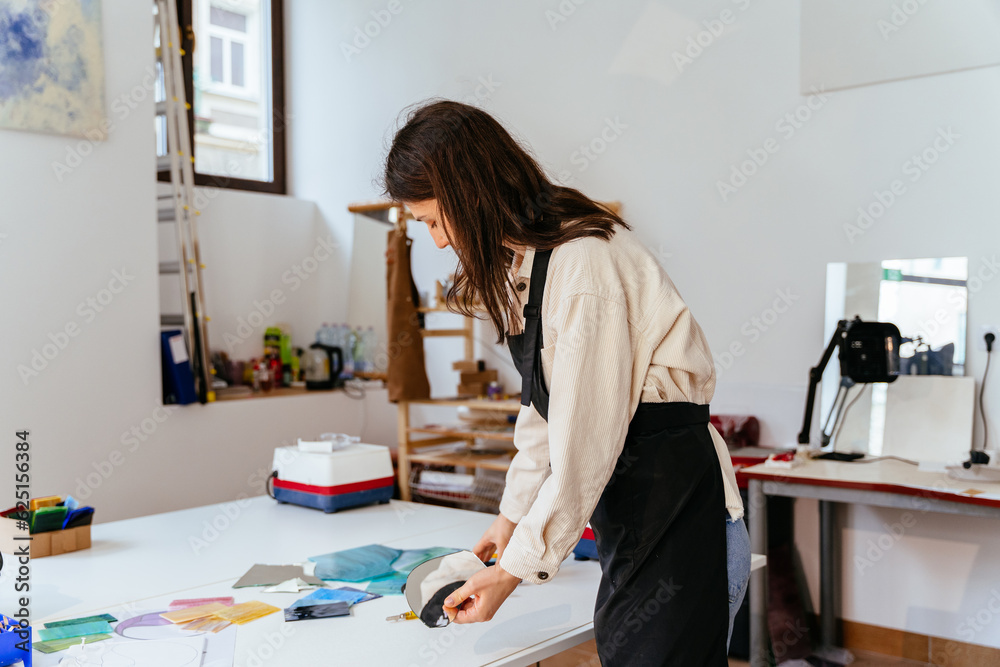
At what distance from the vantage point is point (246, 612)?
1.58 metres

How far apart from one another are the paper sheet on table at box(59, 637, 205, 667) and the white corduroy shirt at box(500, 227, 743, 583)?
0.61 meters

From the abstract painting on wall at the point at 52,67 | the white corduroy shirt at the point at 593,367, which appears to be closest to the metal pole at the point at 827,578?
the white corduroy shirt at the point at 593,367

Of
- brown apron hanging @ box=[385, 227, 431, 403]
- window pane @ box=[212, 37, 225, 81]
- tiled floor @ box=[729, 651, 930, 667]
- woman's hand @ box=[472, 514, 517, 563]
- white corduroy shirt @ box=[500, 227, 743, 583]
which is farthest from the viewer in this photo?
window pane @ box=[212, 37, 225, 81]

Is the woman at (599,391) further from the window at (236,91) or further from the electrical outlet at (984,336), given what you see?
the window at (236,91)

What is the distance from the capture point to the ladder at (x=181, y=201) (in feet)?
12.4

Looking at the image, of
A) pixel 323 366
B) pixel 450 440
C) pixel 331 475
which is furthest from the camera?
pixel 323 366

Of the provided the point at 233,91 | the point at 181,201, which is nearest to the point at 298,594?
the point at 181,201

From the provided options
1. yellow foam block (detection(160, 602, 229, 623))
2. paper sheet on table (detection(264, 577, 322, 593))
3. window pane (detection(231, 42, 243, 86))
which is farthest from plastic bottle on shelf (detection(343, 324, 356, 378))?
yellow foam block (detection(160, 602, 229, 623))

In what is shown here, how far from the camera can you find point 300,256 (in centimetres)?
490

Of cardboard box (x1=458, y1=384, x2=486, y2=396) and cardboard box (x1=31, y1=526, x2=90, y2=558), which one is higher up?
cardboard box (x1=458, y1=384, x2=486, y2=396)

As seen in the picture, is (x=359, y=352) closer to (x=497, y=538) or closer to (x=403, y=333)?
(x=403, y=333)

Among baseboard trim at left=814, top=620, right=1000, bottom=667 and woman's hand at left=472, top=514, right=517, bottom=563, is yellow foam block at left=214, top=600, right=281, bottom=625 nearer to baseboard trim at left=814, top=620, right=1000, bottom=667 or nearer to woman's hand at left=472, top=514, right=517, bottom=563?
woman's hand at left=472, top=514, right=517, bottom=563

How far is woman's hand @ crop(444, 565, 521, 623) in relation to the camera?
115cm

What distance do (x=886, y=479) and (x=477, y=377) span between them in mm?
1997
